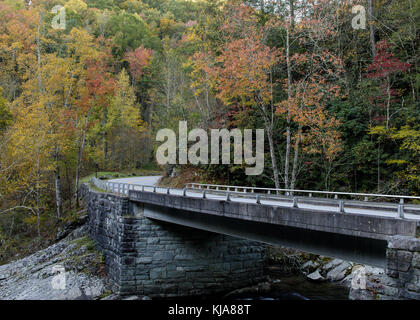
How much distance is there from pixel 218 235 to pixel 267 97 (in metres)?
8.33

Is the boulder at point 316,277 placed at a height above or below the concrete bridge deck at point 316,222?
below

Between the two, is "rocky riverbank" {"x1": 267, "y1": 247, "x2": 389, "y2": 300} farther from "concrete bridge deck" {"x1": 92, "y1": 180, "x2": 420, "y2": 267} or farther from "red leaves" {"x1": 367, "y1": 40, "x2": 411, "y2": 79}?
"red leaves" {"x1": 367, "y1": 40, "x2": 411, "y2": 79}

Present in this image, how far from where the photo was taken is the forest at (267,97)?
18.1 meters

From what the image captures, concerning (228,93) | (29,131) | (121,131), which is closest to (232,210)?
(228,93)

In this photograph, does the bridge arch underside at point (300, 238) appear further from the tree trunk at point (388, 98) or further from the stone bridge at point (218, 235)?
the tree trunk at point (388, 98)

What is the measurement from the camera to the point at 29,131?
2031cm

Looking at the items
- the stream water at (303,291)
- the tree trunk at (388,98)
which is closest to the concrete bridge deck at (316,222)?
the stream water at (303,291)

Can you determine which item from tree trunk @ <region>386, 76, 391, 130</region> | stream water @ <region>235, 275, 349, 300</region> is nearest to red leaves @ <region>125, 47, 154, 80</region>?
tree trunk @ <region>386, 76, 391, 130</region>

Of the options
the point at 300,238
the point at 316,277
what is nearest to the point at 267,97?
the point at 316,277

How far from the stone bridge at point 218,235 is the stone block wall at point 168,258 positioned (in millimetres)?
45

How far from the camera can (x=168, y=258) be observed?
16.2 m

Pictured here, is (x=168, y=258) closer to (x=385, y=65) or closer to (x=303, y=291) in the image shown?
(x=303, y=291)

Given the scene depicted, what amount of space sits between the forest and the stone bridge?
4.82 meters

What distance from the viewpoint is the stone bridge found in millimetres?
7559
